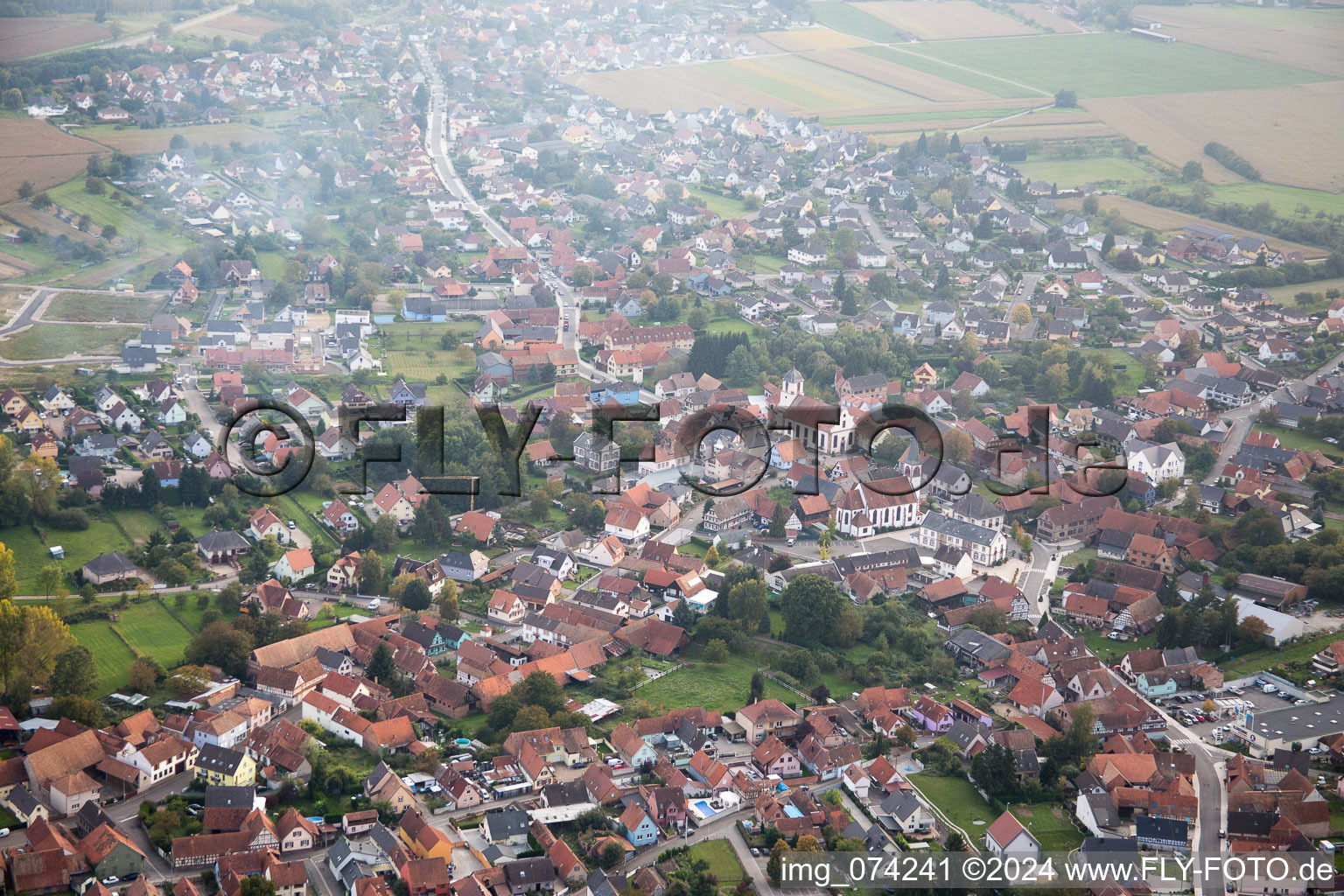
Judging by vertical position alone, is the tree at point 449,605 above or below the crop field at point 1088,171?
below

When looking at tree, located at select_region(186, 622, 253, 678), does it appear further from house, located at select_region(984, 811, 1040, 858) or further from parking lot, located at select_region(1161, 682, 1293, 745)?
parking lot, located at select_region(1161, 682, 1293, 745)

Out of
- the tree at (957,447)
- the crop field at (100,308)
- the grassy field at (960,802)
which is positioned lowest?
the grassy field at (960,802)

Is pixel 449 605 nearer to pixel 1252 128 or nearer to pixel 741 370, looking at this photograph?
pixel 741 370

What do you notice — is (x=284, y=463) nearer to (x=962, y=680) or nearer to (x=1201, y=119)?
(x=962, y=680)

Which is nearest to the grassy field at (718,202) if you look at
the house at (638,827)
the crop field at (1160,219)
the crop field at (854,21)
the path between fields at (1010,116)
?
the crop field at (1160,219)

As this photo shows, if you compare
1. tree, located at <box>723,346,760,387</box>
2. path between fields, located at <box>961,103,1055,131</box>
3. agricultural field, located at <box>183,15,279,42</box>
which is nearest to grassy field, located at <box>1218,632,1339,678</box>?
tree, located at <box>723,346,760,387</box>

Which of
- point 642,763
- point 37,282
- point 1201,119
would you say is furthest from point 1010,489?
point 1201,119

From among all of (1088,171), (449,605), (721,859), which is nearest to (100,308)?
(449,605)

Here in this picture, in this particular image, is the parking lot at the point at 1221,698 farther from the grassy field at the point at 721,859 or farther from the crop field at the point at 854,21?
the crop field at the point at 854,21
